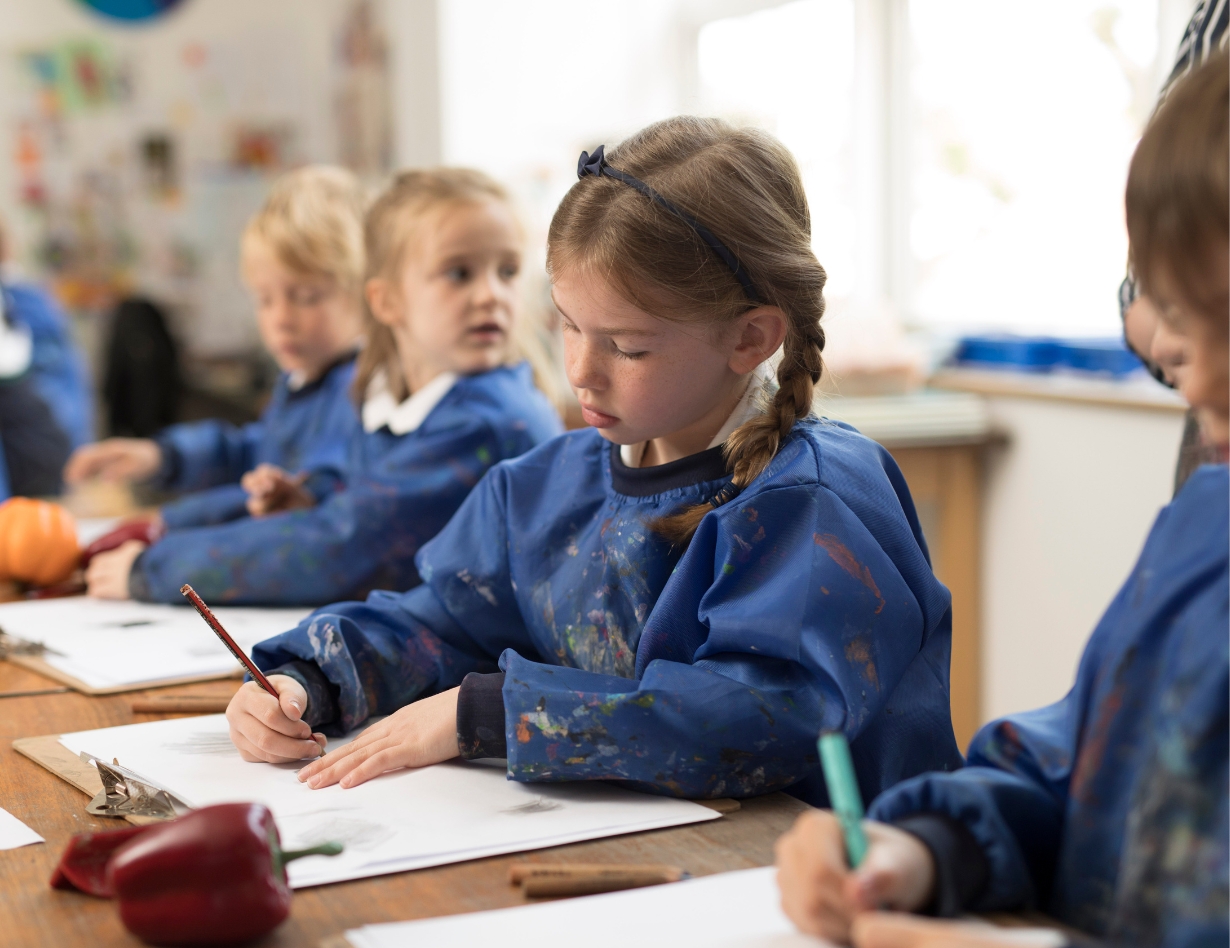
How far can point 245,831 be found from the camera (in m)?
0.69

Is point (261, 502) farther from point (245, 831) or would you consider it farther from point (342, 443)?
point (245, 831)

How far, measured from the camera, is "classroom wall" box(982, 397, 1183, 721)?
2246mm

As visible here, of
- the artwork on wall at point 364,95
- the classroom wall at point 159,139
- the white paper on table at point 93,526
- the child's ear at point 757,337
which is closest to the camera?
the child's ear at point 757,337

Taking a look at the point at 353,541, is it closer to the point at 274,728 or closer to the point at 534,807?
the point at 274,728

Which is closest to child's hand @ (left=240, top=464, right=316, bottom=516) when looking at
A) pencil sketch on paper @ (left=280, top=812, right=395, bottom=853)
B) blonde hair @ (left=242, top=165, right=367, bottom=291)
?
blonde hair @ (left=242, top=165, right=367, bottom=291)

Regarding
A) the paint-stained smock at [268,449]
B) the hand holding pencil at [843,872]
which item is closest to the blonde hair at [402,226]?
the paint-stained smock at [268,449]

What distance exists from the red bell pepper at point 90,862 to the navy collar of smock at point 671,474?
484 millimetres

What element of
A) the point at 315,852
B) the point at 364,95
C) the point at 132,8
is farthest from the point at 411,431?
the point at 132,8

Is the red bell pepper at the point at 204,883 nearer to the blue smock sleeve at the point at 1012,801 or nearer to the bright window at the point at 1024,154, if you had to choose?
the blue smock sleeve at the point at 1012,801

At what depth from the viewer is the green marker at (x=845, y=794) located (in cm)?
59

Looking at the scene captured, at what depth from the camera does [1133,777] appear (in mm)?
683

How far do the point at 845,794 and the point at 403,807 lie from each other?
1.25 feet

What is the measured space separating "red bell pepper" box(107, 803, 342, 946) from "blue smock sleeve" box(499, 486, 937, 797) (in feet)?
0.82

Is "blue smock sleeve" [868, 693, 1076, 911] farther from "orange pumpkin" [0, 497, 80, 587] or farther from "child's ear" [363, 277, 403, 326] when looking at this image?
"orange pumpkin" [0, 497, 80, 587]
